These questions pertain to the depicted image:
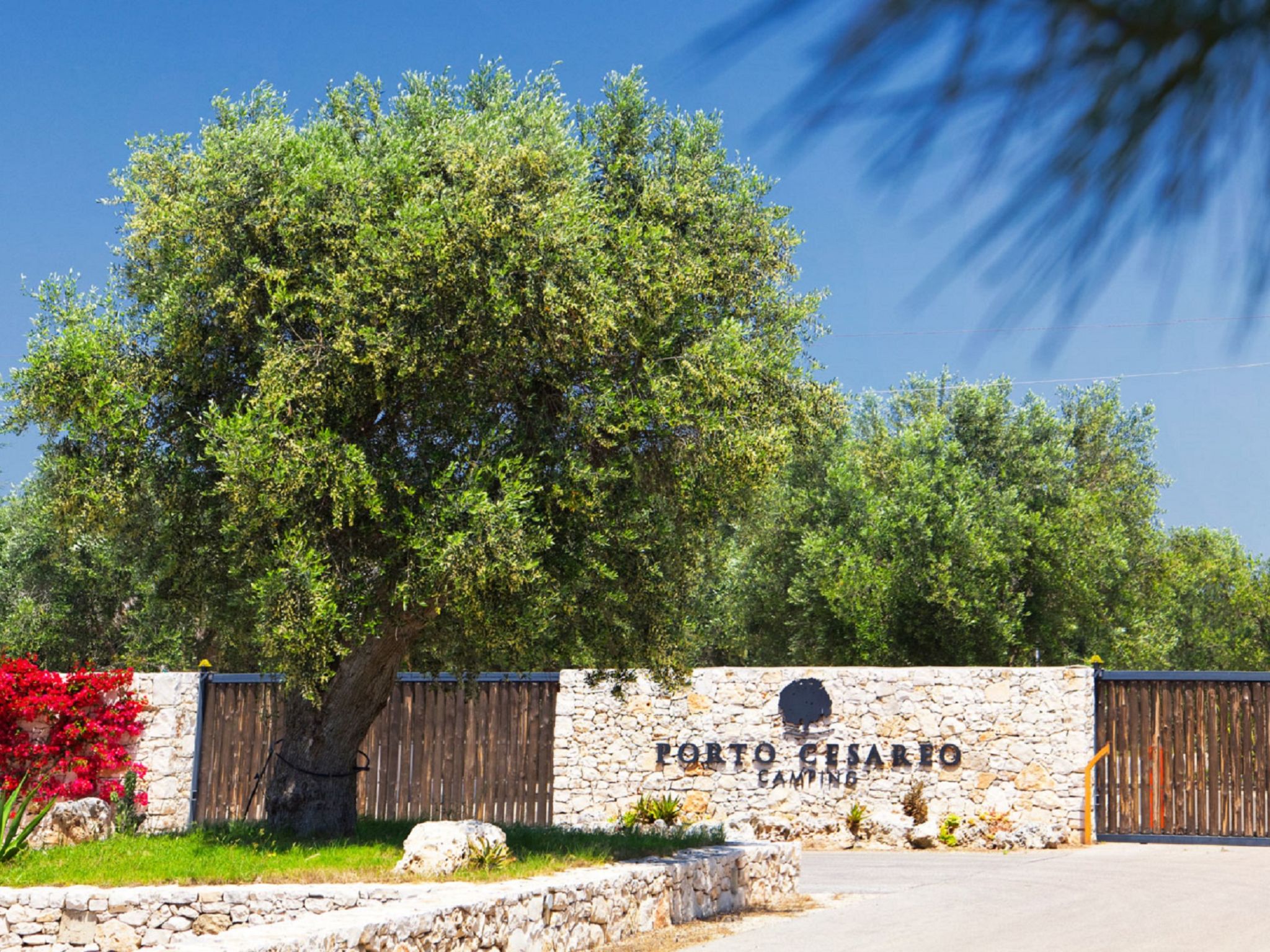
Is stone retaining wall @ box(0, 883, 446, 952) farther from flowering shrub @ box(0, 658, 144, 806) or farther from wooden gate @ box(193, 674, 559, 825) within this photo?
wooden gate @ box(193, 674, 559, 825)

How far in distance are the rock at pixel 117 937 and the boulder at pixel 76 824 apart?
396 centimetres

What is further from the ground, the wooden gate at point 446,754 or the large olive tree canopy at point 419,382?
the large olive tree canopy at point 419,382

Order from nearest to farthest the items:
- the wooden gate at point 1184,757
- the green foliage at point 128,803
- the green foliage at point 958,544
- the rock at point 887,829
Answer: the green foliage at point 128,803, the wooden gate at point 1184,757, the rock at point 887,829, the green foliage at point 958,544

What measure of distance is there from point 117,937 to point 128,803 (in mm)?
10117

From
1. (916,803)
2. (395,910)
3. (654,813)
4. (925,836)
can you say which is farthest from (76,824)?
(916,803)

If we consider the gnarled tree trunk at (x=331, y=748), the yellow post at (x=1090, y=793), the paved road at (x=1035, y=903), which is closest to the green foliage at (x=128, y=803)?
the gnarled tree trunk at (x=331, y=748)

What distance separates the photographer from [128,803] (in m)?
18.0

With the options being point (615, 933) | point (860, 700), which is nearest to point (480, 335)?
point (615, 933)

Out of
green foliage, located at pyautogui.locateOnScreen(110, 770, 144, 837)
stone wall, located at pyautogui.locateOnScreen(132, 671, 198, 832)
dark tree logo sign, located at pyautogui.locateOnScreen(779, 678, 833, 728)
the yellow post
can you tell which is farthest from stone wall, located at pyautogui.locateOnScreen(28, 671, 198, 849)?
the yellow post

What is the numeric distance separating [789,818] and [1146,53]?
677 inches

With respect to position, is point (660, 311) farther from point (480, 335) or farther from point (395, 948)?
point (395, 948)

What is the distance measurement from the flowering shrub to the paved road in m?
9.00

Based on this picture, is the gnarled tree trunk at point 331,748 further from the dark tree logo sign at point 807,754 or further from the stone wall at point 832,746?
the dark tree logo sign at point 807,754

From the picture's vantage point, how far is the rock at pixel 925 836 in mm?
16734
